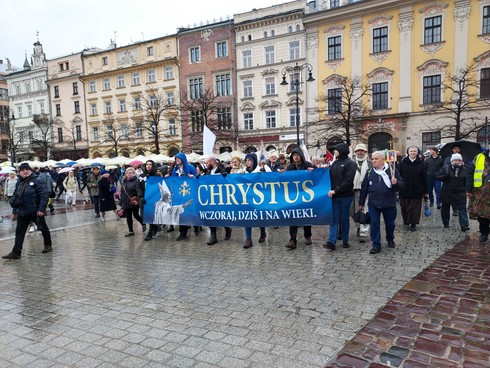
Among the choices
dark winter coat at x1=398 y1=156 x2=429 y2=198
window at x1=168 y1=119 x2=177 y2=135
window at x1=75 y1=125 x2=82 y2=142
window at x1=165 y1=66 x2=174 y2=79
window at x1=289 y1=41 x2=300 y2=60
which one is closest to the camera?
dark winter coat at x1=398 y1=156 x2=429 y2=198

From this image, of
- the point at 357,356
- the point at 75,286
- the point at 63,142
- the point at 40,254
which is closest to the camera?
the point at 357,356

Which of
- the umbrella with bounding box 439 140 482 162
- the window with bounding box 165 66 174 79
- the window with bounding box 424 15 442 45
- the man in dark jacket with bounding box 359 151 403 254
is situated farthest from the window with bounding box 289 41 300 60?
the man in dark jacket with bounding box 359 151 403 254

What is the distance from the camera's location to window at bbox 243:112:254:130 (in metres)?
41.1

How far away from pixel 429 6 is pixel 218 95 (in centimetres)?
2169

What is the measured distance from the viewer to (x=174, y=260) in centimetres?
668

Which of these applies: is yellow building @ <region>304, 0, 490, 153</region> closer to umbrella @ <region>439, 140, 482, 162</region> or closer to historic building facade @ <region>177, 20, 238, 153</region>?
historic building facade @ <region>177, 20, 238, 153</region>

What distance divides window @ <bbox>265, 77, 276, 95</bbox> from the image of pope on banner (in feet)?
107

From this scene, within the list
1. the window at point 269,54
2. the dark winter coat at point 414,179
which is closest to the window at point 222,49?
the window at point 269,54

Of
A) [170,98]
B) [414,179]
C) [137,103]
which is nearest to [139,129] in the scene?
[137,103]

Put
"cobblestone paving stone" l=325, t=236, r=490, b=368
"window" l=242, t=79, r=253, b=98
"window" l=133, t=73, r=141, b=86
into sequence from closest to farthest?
"cobblestone paving stone" l=325, t=236, r=490, b=368 < "window" l=242, t=79, r=253, b=98 < "window" l=133, t=73, r=141, b=86

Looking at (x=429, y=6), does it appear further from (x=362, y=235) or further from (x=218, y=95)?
(x=362, y=235)

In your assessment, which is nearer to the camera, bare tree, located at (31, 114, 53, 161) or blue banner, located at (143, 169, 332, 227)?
blue banner, located at (143, 169, 332, 227)

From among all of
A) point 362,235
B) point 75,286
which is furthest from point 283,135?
point 75,286

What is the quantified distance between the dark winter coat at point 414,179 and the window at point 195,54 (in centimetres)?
3891
